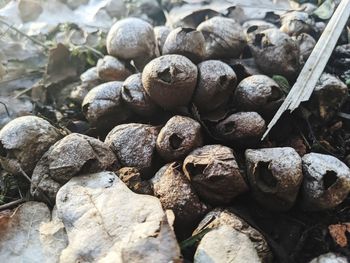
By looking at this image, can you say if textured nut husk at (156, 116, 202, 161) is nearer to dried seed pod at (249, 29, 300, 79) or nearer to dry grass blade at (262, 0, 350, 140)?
dry grass blade at (262, 0, 350, 140)

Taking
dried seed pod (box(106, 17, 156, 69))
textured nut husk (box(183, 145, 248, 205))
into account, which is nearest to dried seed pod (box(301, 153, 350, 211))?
textured nut husk (box(183, 145, 248, 205))

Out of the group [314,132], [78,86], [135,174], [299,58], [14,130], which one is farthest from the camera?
[78,86]

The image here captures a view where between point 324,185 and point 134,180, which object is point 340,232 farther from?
point 134,180

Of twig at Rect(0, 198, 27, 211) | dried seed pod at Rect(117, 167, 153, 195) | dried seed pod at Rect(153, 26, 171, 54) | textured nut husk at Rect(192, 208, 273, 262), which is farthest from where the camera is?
dried seed pod at Rect(153, 26, 171, 54)

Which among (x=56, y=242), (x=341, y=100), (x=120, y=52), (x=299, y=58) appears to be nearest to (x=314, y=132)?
(x=341, y=100)

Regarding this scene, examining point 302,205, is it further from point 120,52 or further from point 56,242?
point 120,52

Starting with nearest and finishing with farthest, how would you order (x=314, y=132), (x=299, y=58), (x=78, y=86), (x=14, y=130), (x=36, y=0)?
(x=14, y=130) < (x=314, y=132) < (x=299, y=58) < (x=78, y=86) < (x=36, y=0)
